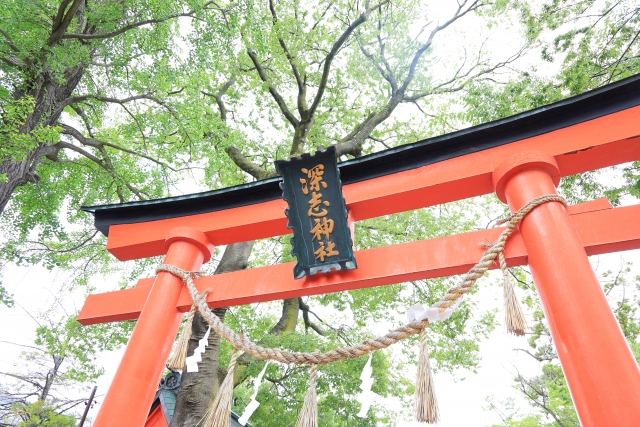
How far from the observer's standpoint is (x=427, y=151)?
3.05 m

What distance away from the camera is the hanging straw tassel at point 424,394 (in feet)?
5.93

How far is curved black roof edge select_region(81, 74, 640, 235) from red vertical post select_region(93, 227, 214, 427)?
39 cm

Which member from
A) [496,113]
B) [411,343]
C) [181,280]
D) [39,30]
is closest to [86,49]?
[39,30]

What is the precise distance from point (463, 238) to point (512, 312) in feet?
1.99

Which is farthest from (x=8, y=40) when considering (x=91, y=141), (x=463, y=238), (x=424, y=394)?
(x=424, y=394)

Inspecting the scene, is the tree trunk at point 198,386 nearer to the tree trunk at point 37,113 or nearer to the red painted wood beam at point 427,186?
the red painted wood beam at point 427,186

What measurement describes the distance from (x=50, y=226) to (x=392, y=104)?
24.5 feet

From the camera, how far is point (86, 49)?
4660 millimetres

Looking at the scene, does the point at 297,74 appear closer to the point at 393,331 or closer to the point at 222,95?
the point at 222,95

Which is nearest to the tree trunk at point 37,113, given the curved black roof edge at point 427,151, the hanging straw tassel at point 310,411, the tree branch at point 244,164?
the curved black roof edge at point 427,151

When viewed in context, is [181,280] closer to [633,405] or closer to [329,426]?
[633,405]

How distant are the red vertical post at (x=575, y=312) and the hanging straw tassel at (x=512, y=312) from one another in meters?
0.14

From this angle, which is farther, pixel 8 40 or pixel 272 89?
pixel 272 89

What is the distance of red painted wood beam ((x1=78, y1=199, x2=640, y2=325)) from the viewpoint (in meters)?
2.21
